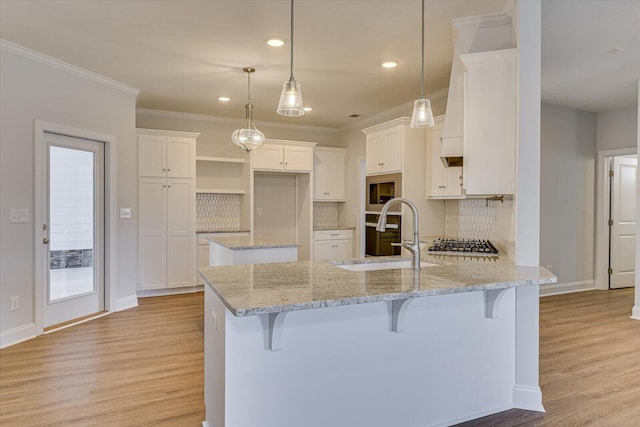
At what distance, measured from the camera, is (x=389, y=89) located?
504 cm

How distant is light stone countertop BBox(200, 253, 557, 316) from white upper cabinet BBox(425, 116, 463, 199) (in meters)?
2.28

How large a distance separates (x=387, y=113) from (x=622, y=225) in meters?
4.08

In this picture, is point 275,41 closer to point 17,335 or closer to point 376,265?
point 376,265

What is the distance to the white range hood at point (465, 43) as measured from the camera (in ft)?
9.91

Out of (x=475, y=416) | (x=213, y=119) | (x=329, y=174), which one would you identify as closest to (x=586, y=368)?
(x=475, y=416)

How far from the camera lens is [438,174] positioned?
479 cm

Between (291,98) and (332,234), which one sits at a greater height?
(291,98)

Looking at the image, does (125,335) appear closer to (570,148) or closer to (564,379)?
(564,379)

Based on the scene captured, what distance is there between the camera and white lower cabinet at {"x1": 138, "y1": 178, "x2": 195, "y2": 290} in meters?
5.60

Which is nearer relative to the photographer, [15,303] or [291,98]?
[291,98]

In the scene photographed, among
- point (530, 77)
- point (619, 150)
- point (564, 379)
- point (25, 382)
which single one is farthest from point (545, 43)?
point (25, 382)

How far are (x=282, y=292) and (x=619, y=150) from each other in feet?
21.0

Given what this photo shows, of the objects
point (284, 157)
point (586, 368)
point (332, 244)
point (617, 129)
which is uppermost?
point (617, 129)

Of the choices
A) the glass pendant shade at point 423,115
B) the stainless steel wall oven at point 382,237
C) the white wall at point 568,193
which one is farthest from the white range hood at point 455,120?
the white wall at point 568,193
